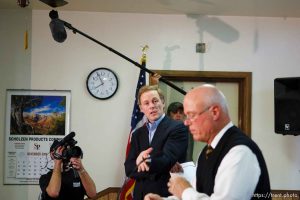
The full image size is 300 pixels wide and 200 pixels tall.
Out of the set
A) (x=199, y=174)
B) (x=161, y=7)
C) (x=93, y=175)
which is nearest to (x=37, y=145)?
(x=93, y=175)

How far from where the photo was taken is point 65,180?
2303 mm

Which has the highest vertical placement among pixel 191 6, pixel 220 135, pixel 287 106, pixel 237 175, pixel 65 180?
pixel 191 6

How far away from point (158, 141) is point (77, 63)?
2.12m

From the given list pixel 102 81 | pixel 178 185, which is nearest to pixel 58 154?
pixel 178 185

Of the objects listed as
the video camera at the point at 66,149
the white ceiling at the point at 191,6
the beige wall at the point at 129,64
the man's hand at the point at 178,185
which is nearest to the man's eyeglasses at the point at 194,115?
the man's hand at the point at 178,185

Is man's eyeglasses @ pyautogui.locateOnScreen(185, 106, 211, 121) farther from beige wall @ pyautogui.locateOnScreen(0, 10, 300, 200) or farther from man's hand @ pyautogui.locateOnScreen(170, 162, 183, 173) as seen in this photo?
beige wall @ pyautogui.locateOnScreen(0, 10, 300, 200)

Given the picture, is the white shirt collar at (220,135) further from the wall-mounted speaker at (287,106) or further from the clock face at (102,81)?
the clock face at (102,81)

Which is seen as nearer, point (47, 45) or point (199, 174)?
point (199, 174)

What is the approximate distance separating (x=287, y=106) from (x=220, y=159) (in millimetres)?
2437

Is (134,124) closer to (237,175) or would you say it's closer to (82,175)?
(82,175)

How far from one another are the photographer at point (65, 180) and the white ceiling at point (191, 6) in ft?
5.96

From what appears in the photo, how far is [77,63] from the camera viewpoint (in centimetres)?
388

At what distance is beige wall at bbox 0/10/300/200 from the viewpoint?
386 centimetres

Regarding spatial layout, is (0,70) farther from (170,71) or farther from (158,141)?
(158,141)
